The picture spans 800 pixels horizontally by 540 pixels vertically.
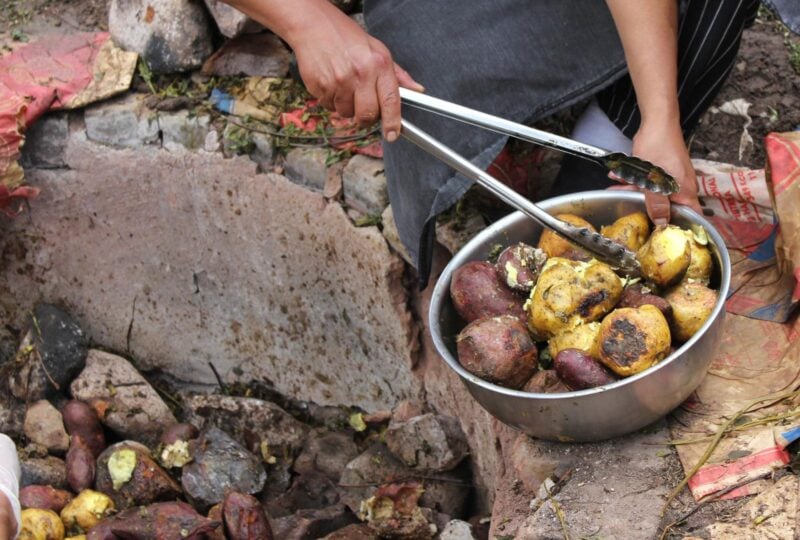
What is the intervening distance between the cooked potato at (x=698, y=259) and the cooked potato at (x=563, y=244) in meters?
0.24

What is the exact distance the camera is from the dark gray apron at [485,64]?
9.40ft

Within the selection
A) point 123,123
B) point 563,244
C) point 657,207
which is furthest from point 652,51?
point 123,123

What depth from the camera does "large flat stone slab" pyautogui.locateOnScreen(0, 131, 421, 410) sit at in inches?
139

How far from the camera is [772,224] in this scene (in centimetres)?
288

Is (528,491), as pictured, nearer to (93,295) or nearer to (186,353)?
(186,353)

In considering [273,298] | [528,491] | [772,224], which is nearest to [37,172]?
[273,298]

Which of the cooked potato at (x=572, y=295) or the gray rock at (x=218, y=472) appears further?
the gray rock at (x=218, y=472)

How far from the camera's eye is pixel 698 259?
8.15 feet

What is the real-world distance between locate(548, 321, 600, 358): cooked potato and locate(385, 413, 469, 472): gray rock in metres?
0.93

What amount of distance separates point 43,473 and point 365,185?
5.19 feet

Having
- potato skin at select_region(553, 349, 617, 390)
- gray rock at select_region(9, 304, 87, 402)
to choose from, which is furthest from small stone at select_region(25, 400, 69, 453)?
potato skin at select_region(553, 349, 617, 390)

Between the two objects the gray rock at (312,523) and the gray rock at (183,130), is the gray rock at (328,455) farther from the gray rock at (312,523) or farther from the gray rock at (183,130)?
the gray rock at (183,130)

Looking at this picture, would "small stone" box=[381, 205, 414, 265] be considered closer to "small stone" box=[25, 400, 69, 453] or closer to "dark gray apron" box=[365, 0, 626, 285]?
"dark gray apron" box=[365, 0, 626, 285]

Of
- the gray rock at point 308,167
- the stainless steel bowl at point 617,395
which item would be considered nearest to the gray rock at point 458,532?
the stainless steel bowl at point 617,395
